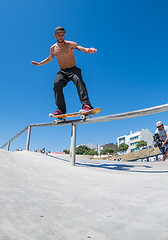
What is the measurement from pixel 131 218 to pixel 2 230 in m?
0.63

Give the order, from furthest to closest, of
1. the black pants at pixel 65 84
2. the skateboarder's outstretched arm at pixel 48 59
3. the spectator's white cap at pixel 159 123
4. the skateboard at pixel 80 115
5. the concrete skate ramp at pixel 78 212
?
the spectator's white cap at pixel 159 123 < the skateboarder's outstretched arm at pixel 48 59 < the black pants at pixel 65 84 < the skateboard at pixel 80 115 < the concrete skate ramp at pixel 78 212

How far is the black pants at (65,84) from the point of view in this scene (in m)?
3.57

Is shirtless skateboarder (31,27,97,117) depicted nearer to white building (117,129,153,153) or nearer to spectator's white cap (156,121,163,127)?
spectator's white cap (156,121,163,127)

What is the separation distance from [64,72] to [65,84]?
26cm

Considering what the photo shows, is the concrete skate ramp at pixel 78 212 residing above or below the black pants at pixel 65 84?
below

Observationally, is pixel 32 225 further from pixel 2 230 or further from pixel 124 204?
pixel 124 204

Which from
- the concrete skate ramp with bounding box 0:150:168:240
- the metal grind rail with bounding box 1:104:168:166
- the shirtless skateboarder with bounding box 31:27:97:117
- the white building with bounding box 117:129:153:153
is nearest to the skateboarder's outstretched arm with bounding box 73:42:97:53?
the shirtless skateboarder with bounding box 31:27:97:117

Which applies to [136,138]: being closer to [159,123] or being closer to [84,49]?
[159,123]

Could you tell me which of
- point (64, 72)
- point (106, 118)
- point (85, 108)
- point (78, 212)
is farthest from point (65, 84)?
point (78, 212)

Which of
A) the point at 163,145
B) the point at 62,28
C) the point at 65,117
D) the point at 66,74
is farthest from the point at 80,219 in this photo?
the point at 163,145

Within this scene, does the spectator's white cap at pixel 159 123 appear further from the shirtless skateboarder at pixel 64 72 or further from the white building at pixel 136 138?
the white building at pixel 136 138

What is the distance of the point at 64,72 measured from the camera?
381 centimetres

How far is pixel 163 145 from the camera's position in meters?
4.43

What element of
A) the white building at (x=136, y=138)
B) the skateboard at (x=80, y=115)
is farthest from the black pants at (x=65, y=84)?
the white building at (x=136, y=138)
